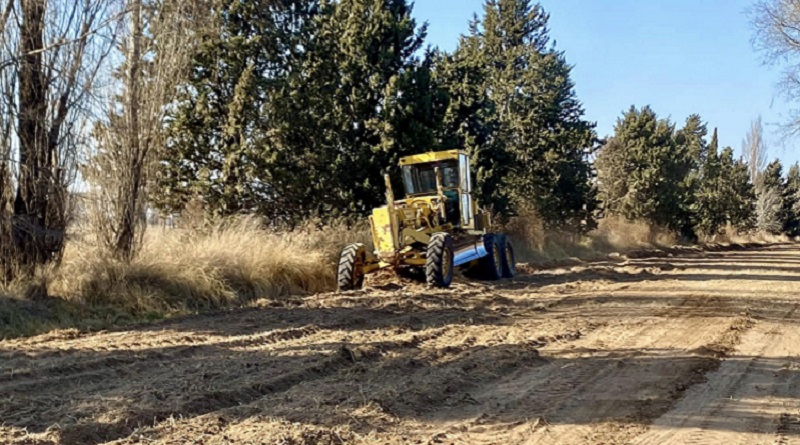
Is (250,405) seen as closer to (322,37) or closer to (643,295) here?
(643,295)

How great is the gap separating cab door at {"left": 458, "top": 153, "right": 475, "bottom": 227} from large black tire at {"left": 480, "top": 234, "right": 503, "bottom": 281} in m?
0.92

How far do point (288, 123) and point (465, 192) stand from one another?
6.02 m

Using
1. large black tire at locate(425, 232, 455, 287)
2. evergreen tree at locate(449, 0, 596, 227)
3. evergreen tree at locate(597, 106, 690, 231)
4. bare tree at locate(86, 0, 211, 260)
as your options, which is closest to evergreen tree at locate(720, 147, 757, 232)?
evergreen tree at locate(597, 106, 690, 231)

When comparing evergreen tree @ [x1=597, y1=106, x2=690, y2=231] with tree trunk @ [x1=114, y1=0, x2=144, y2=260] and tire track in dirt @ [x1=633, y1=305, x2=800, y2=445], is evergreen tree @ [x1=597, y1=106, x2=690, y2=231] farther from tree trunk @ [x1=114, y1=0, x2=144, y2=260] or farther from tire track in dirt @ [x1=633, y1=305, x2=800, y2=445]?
tire track in dirt @ [x1=633, y1=305, x2=800, y2=445]

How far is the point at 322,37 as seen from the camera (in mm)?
21438

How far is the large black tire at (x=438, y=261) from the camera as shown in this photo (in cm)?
1363

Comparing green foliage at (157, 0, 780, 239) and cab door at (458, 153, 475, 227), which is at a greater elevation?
green foliage at (157, 0, 780, 239)

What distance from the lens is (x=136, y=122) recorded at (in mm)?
12641

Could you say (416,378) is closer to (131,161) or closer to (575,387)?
(575,387)

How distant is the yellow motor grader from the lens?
14031 millimetres

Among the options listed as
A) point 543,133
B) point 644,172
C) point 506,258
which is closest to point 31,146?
point 506,258

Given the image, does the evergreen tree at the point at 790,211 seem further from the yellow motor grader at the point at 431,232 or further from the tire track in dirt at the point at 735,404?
the tire track in dirt at the point at 735,404

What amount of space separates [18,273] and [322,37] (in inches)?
516

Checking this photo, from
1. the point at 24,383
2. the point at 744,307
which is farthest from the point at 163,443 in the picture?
the point at 744,307
